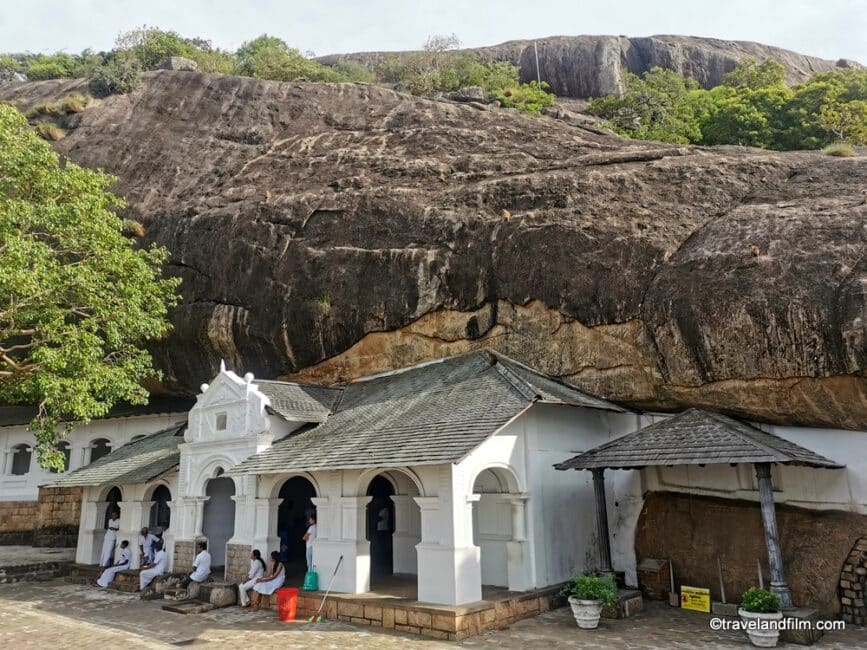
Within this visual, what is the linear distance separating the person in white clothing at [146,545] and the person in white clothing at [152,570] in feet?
1.22

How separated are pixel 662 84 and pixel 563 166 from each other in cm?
2404

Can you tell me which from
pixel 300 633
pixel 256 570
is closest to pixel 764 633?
pixel 300 633

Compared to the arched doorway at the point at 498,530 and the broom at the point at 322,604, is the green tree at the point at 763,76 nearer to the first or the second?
the arched doorway at the point at 498,530

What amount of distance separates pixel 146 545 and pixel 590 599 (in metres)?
12.2

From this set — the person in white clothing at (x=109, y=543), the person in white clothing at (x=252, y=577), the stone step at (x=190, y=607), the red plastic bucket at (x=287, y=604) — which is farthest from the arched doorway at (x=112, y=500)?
the red plastic bucket at (x=287, y=604)

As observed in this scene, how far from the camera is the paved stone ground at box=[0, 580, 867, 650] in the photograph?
10.5 m

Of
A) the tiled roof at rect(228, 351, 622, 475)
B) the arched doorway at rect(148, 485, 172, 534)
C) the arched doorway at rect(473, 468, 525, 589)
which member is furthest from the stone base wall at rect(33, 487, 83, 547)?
the arched doorway at rect(473, 468, 525, 589)

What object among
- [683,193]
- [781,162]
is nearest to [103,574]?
[683,193]

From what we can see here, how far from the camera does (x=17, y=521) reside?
25.9 m

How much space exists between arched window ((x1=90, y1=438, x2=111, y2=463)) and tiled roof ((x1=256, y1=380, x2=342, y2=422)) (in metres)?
13.4

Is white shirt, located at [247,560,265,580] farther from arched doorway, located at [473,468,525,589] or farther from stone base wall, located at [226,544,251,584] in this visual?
arched doorway, located at [473,468,525,589]

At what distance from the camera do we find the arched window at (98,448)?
26.6 meters

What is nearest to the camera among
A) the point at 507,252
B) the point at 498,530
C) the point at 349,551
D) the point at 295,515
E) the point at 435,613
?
the point at 435,613

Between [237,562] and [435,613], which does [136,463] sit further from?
[435,613]
